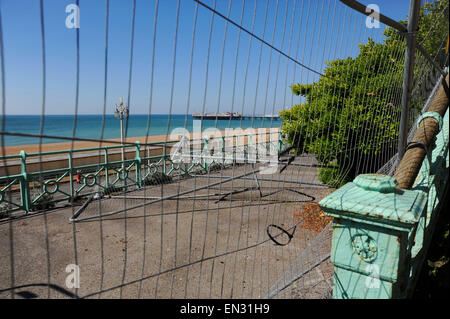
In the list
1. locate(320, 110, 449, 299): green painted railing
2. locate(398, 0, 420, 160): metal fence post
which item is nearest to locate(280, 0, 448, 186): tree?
locate(398, 0, 420, 160): metal fence post

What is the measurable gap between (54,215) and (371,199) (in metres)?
6.93

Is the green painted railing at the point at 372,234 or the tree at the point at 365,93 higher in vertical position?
the tree at the point at 365,93

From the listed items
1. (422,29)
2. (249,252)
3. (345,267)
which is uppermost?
(422,29)

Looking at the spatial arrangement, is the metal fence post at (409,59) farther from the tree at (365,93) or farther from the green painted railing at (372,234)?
the green painted railing at (372,234)

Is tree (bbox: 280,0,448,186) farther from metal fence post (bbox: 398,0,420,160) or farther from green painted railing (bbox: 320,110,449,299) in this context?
green painted railing (bbox: 320,110,449,299)

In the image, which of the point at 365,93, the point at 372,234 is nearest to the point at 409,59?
the point at 372,234

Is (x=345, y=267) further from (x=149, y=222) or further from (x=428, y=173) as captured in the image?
(x=149, y=222)

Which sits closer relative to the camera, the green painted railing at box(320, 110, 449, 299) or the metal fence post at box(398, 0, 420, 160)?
the green painted railing at box(320, 110, 449, 299)

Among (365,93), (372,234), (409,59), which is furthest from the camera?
(365,93)

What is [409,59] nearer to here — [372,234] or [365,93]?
[372,234]

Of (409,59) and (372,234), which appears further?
(409,59)

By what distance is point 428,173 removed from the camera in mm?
2010

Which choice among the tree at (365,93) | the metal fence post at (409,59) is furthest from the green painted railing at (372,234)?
the metal fence post at (409,59)
